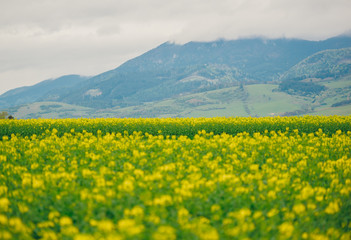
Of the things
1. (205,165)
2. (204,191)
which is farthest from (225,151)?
(204,191)

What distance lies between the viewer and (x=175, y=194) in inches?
203

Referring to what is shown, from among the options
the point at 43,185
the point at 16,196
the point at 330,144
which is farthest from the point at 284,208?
the point at 330,144

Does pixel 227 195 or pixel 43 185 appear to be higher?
pixel 43 185

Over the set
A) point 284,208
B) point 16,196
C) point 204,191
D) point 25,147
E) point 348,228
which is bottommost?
point 348,228

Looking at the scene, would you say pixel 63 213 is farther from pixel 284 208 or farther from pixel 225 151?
pixel 225 151

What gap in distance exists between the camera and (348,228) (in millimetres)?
4992

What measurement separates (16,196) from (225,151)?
18.5 ft

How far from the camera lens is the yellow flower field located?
4.17 metres

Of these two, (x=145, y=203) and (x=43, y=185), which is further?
(x=43, y=185)

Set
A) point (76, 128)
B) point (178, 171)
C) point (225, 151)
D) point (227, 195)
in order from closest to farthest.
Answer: point (227, 195)
point (178, 171)
point (225, 151)
point (76, 128)

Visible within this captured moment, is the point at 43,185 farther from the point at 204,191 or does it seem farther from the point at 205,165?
the point at 205,165

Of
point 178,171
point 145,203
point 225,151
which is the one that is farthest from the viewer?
point 225,151

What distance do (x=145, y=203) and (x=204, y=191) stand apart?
123cm

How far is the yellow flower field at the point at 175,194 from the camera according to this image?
13.7ft
